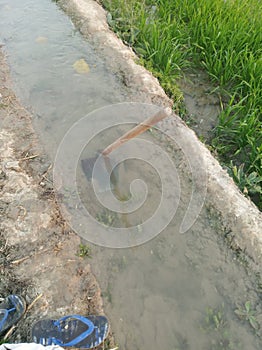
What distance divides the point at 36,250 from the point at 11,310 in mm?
401

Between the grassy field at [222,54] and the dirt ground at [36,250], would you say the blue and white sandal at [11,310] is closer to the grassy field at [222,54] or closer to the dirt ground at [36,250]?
the dirt ground at [36,250]

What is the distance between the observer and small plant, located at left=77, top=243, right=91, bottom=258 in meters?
2.18

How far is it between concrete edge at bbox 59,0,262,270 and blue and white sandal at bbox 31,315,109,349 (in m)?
1.06

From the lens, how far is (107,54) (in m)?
3.81

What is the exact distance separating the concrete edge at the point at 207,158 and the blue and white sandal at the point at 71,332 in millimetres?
1057

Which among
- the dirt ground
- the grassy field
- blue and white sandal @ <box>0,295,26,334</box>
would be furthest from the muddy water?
the grassy field

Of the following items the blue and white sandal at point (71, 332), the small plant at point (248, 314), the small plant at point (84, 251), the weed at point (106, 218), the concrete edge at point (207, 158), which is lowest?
the small plant at point (84, 251)

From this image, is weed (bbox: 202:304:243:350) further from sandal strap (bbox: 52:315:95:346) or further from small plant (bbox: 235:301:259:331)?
sandal strap (bbox: 52:315:95:346)

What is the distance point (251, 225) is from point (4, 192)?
179 cm

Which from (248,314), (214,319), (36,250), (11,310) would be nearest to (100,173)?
(36,250)

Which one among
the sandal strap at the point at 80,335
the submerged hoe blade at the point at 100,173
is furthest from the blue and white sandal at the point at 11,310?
the submerged hoe blade at the point at 100,173

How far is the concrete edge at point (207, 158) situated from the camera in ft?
7.23

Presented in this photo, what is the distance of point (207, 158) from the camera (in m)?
2.63

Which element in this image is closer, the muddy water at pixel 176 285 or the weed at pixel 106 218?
the muddy water at pixel 176 285
